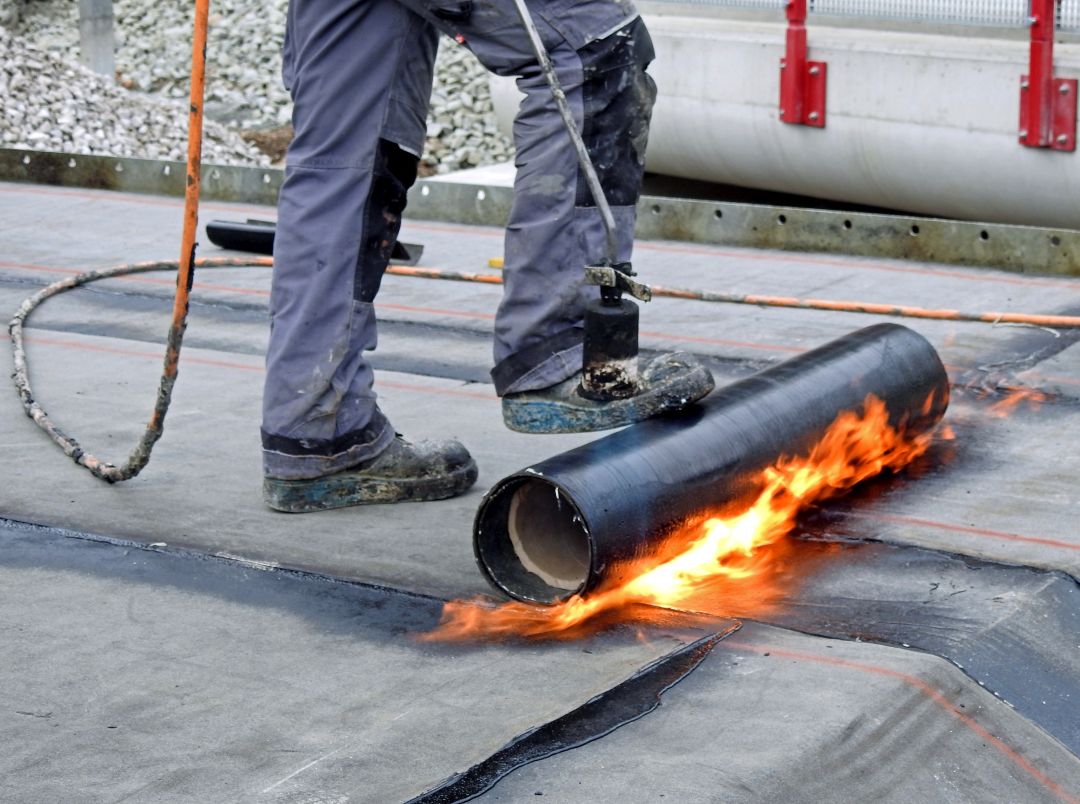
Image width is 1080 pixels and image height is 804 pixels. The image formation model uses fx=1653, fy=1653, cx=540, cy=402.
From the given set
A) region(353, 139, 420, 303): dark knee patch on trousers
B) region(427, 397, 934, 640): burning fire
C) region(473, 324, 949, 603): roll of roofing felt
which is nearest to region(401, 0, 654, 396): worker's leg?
region(353, 139, 420, 303): dark knee patch on trousers

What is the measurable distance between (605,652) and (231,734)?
27.1 inches

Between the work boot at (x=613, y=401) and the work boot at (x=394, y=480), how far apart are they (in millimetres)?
A: 178

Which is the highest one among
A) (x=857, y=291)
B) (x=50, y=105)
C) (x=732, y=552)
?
(x=50, y=105)

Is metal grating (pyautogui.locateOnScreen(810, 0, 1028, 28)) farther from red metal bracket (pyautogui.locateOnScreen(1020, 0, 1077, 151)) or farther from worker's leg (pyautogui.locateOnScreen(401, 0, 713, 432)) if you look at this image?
worker's leg (pyautogui.locateOnScreen(401, 0, 713, 432))

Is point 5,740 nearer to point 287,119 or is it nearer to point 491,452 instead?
point 491,452

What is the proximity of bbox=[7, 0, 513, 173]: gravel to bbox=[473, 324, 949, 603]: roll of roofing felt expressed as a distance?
9.54 meters

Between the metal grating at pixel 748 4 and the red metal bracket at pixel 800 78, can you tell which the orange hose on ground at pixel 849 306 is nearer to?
the red metal bracket at pixel 800 78

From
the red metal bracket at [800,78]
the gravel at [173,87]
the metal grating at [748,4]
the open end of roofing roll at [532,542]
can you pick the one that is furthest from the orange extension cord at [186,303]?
the gravel at [173,87]

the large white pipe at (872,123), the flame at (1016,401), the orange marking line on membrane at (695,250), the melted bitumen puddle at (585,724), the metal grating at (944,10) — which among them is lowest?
the melted bitumen puddle at (585,724)

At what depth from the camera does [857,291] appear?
5.87 meters

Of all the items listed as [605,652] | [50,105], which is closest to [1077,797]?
[605,652]

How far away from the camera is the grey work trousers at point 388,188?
3.54 m

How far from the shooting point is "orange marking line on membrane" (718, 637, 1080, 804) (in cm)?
266

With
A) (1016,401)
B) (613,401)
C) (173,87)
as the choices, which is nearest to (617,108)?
(613,401)
